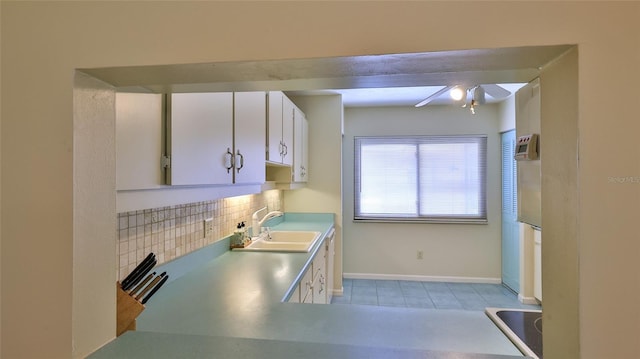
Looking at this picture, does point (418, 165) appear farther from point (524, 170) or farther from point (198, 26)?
point (198, 26)

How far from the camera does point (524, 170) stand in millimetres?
818

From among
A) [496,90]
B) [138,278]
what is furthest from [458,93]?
[138,278]

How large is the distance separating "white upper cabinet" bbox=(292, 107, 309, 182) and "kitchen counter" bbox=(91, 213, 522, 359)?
1605 mm

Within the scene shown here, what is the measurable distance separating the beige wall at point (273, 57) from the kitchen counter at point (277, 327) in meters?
0.24

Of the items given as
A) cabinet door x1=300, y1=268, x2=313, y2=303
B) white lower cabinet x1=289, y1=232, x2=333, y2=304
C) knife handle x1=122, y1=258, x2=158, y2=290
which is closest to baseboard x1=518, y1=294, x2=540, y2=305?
white lower cabinet x1=289, y1=232, x2=333, y2=304

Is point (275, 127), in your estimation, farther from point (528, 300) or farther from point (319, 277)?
point (528, 300)

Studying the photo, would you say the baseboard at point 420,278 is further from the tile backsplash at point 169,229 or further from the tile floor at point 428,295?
the tile backsplash at point 169,229

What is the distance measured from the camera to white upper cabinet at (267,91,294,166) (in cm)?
230

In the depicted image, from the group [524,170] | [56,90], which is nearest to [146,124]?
[56,90]

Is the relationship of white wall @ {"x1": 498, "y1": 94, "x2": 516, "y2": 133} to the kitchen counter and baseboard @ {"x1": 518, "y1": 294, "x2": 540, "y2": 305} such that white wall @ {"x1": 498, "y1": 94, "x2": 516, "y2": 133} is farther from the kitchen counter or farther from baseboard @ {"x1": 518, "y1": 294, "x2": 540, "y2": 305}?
the kitchen counter

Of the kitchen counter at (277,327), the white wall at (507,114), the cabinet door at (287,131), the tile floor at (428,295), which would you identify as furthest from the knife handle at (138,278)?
the white wall at (507,114)

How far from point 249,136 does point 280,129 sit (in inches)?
28.9

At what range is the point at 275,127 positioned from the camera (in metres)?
2.41

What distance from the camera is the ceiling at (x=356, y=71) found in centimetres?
54
